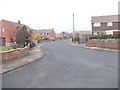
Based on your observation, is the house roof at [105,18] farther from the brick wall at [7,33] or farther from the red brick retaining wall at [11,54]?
the red brick retaining wall at [11,54]

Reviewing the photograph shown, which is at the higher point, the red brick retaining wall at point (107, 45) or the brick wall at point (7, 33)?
the brick wall at point (7, 33)

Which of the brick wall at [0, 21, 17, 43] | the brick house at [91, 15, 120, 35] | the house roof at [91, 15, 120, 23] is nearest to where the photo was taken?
the brick wall at [0, 21, 17, 43]

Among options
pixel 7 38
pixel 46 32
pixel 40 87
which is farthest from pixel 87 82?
pixel 46 32

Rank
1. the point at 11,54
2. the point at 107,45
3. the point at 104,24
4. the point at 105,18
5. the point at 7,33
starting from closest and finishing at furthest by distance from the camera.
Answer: the point at 11,54 → the point at 107,45 → the point at 7,33 → the point at 104,24 → the point at 105,18

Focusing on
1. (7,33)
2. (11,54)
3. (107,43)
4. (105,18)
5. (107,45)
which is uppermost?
(105,18)

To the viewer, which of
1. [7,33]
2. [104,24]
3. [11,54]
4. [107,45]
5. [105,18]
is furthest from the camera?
[105,18]

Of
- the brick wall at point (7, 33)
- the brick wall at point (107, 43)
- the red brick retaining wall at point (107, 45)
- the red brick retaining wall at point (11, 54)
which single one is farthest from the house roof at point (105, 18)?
the red brick retaining wall at point (11, 54)

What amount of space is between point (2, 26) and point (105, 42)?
29.9m

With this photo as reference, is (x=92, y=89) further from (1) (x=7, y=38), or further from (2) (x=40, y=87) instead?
(1) (x=7, y=38)

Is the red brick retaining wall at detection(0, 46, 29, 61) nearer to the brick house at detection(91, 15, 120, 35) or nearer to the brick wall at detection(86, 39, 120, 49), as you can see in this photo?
the brick wall at detection(86, 39, 120, 49)

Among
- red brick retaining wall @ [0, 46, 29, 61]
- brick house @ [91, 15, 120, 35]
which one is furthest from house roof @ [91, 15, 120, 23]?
red brick retaining wall @ [0, 46, 29, 61]

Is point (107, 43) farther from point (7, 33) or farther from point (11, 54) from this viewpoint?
point (7, 33)

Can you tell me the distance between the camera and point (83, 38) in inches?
1367

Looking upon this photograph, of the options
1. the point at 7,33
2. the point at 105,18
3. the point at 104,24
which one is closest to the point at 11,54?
the point at 7,33
